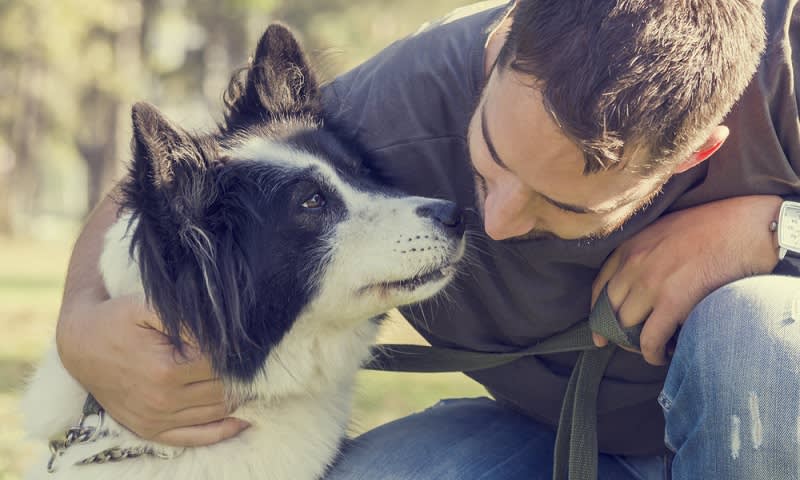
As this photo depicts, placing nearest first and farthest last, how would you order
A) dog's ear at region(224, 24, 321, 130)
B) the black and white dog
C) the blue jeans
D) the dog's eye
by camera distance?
the blue jeans
the black and white dog
the dog's eye
dog's ear at region(224, 24, 321, 130)

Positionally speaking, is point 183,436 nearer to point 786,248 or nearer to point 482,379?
point 482,379

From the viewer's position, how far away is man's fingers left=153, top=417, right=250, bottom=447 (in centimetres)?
222

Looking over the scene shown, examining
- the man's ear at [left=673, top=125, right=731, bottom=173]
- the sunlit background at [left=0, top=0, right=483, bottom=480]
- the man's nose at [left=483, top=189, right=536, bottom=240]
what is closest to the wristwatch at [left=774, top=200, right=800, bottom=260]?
the man's ear at [left=673, top=125, right=731, bottom=173]

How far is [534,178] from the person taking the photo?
6.44ft

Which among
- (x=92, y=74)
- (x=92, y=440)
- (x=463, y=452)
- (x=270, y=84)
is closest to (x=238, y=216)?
(x=270, y=84)

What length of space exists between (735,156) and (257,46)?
4.32ft

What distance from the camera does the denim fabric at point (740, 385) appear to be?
180 centimetres

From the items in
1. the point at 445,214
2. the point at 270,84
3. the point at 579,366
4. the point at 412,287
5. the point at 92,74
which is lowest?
the point at 92,74

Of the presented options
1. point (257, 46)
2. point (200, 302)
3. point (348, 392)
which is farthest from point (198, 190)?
point (348, 392)

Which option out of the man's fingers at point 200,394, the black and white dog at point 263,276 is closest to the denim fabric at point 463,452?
the black and white dog at point 263,276

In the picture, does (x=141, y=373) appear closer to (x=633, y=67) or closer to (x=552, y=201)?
(x=552, y=201)

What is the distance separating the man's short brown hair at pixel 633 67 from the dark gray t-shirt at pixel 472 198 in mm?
307

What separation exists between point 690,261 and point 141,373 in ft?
4.42

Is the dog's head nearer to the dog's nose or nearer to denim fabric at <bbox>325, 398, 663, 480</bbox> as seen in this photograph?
the dog's nose
